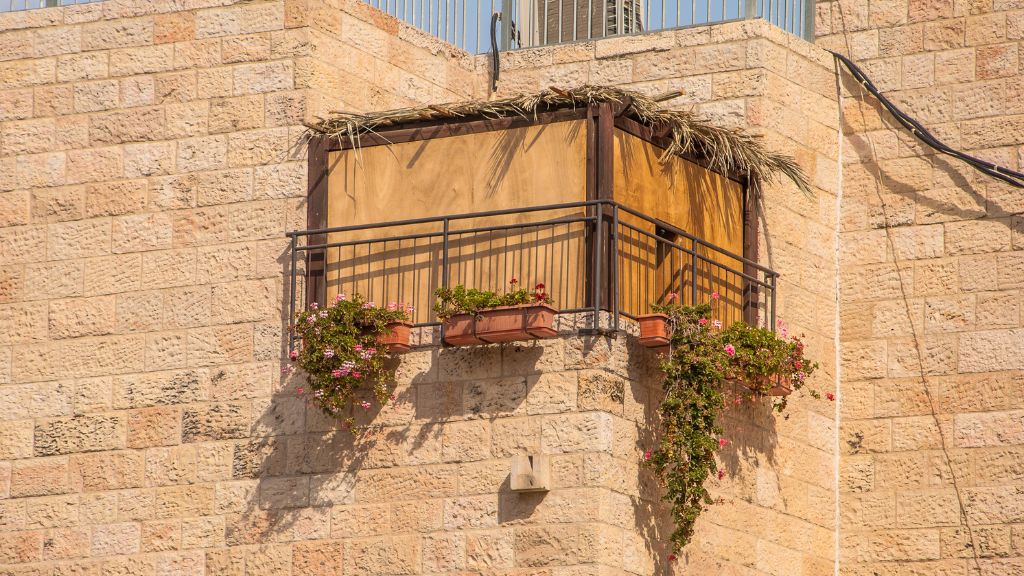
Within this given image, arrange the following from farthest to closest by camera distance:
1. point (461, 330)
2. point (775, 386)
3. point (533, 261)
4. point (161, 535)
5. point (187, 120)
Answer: point (187, 120) < point (775, 386) < point (161, 535) < point (533, 261) < point (461, 330)

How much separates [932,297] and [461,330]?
13.2ft

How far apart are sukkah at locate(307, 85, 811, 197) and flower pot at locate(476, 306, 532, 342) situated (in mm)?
1532

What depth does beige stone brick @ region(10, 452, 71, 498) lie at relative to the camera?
35.8 ft

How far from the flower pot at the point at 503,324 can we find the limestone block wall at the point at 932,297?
3.40 meters

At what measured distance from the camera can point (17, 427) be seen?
A: 11109 mm

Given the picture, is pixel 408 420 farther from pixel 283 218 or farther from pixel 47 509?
pixel 47 509

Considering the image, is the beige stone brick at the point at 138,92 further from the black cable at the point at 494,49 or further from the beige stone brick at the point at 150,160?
the black cable at the point at 494,49

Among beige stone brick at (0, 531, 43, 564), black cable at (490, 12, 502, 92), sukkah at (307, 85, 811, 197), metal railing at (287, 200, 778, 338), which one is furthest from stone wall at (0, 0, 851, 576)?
black cable at (490, 12, 502, 92)

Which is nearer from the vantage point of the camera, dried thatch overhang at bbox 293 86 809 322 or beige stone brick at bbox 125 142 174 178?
dried thatch overhang at bbox 293 86 809 322

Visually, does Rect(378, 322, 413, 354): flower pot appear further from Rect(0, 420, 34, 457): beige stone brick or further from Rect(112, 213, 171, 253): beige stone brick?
Rect(0, 420, 34, 457): beige stone brick

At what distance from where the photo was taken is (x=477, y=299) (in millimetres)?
9773

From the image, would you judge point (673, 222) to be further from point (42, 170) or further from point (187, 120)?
point (42, 170)

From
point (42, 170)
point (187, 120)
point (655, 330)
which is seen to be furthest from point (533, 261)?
point (42, 170)

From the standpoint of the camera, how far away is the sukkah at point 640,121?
10297mm
